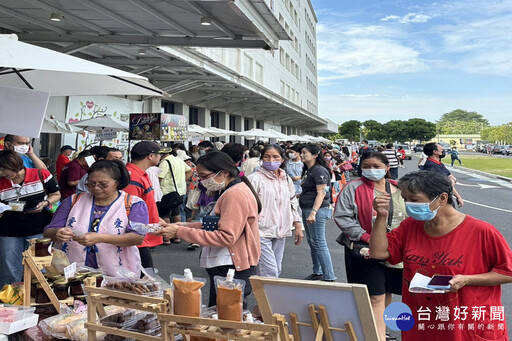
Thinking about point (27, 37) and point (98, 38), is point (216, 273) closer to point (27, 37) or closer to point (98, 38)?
point (98, 38)

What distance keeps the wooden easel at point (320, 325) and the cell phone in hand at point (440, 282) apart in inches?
28.1

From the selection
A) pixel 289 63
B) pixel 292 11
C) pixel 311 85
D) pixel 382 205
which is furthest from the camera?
pixel 311 85

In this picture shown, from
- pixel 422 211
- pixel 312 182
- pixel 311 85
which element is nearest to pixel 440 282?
pixel 422 211

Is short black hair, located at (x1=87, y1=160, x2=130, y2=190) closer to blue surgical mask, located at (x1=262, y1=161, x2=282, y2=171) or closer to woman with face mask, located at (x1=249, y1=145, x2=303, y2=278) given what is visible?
woman with face mask, located at (x1=249, y1=145, x2=303, y2=278)

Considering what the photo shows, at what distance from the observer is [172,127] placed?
11.0 m

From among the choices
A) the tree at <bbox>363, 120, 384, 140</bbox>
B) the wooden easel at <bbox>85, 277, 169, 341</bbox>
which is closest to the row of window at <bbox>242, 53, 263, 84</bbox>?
the wooden easel at <bbox>85, 277, 169, 341</bbox>

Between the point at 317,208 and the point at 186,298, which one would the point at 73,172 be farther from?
the point at 186,298

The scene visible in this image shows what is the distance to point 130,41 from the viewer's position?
8.79 metres

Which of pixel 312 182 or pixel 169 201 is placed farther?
pixel 169 201

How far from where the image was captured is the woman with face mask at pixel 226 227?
3393mm

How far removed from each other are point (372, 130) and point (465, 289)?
117237 millimetres

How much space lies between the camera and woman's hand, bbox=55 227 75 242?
11.0 feet

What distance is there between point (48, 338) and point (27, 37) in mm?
8502

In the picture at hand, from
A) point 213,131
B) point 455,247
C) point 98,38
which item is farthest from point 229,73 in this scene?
point 455,247
